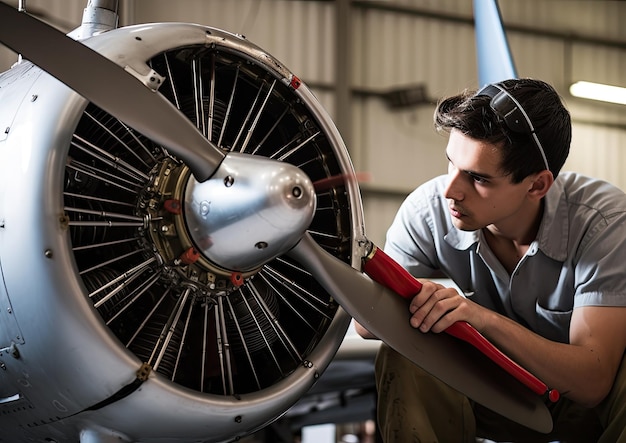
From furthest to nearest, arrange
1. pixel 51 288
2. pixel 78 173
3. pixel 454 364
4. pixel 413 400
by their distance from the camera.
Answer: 1. pixel 413 400
2. pixel 454 364
3. pixel 78 173
4. pixel 51 288

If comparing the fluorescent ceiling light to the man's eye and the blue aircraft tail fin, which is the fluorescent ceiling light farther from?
the man's eye

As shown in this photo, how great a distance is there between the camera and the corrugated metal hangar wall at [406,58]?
10.5 meters

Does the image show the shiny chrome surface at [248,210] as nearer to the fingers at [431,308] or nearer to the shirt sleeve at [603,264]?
the fingers at [431,308]

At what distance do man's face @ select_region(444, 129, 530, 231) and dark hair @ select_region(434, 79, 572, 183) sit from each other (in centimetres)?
2

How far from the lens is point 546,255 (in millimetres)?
2646

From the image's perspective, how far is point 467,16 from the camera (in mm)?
11594

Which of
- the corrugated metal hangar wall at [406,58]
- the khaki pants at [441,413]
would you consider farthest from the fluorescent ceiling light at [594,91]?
the khaki pants at [441,413]

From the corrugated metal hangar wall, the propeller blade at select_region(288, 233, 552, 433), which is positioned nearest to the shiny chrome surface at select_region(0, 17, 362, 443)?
the propeller blade at select_region(288, 233, 552, 433)

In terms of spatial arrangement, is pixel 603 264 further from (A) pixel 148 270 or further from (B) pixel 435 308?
(A) pixel 148 270

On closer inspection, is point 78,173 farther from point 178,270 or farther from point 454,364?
point 454,364

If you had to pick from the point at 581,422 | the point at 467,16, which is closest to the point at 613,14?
the point at 467,16

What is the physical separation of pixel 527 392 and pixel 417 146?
8697 mm

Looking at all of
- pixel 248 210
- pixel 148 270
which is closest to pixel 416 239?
pixel 148 270

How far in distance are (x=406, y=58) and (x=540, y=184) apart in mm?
8840
